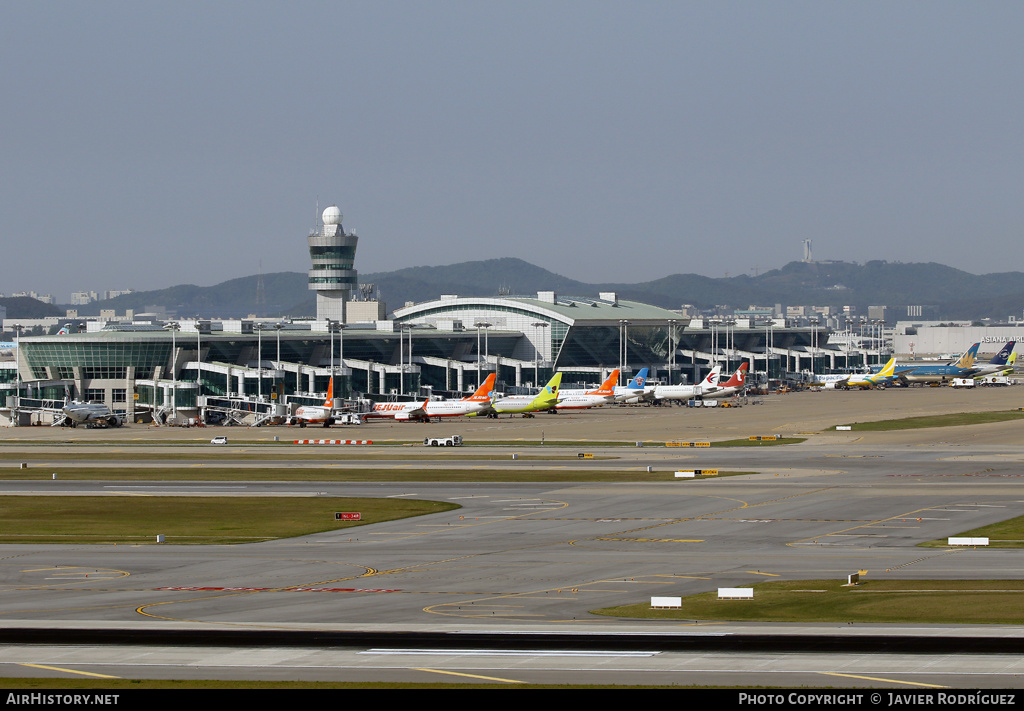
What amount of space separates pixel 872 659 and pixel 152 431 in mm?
116602

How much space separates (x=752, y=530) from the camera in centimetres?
5156

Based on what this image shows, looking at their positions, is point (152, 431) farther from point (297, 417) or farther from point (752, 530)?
point (752, 530)

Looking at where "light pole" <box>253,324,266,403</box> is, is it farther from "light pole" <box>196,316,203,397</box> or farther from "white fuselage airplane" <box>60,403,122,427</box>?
"white fuselage airplane" <box>60,403,122,427</box>

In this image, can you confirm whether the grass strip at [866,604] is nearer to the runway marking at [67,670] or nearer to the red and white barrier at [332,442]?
the runway marking at [67,670]

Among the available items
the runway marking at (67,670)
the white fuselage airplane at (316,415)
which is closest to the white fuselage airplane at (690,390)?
the white fuselage airplane at (316,415)

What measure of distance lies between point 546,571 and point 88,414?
353 ft

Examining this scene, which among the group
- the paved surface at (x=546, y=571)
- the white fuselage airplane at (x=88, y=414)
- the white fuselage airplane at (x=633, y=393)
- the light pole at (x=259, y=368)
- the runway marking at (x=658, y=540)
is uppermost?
the light pole at (x=259, y=368)

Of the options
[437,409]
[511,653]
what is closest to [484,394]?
[437,409]

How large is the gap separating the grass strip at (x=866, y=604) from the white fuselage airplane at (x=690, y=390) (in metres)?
131

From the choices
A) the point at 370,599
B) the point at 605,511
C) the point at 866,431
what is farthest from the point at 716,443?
the point at 370,599

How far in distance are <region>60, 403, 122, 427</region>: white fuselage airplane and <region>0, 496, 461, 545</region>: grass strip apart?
7334 cm

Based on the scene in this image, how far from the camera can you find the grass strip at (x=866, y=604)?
31859mm

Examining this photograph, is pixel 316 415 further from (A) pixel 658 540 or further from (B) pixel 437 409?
(A) pixel 658 540

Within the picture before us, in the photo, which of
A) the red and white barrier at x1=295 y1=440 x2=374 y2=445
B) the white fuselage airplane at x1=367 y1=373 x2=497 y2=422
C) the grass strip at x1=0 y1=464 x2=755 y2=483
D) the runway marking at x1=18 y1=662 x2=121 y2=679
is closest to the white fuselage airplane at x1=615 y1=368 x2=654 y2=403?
the white fuselage airplane at x1=367 y1=373 x2=497 y2=422
